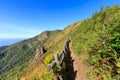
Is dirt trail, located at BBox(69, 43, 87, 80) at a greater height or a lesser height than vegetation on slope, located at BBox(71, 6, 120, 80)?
lesser

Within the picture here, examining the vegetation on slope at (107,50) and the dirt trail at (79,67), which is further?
the dirt trail at (79,67)

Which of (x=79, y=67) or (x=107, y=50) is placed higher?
(x=107, y=50)

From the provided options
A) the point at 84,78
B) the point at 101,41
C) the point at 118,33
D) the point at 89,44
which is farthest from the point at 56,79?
the point at 118,33

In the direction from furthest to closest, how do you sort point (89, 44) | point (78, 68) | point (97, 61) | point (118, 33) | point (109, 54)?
point (78, 68), point (89, 44), point (97, 61), point (109, 54), point (118, 33)

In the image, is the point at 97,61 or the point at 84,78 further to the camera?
the point at 84,78

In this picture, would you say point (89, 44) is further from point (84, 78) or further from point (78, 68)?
point (78, 68)

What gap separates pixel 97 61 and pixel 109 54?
3507mm

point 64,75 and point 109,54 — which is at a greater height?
point 109,54

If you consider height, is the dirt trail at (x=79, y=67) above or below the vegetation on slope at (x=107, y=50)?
below

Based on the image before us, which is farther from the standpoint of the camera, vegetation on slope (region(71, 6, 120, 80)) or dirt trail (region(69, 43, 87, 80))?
dirt trail (region(69, 43, 87, 80))

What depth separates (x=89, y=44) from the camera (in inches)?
1478

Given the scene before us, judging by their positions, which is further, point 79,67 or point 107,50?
point 79,67

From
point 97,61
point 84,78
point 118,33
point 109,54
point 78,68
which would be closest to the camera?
point 118,33

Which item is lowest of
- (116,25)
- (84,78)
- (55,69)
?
(84,78)
